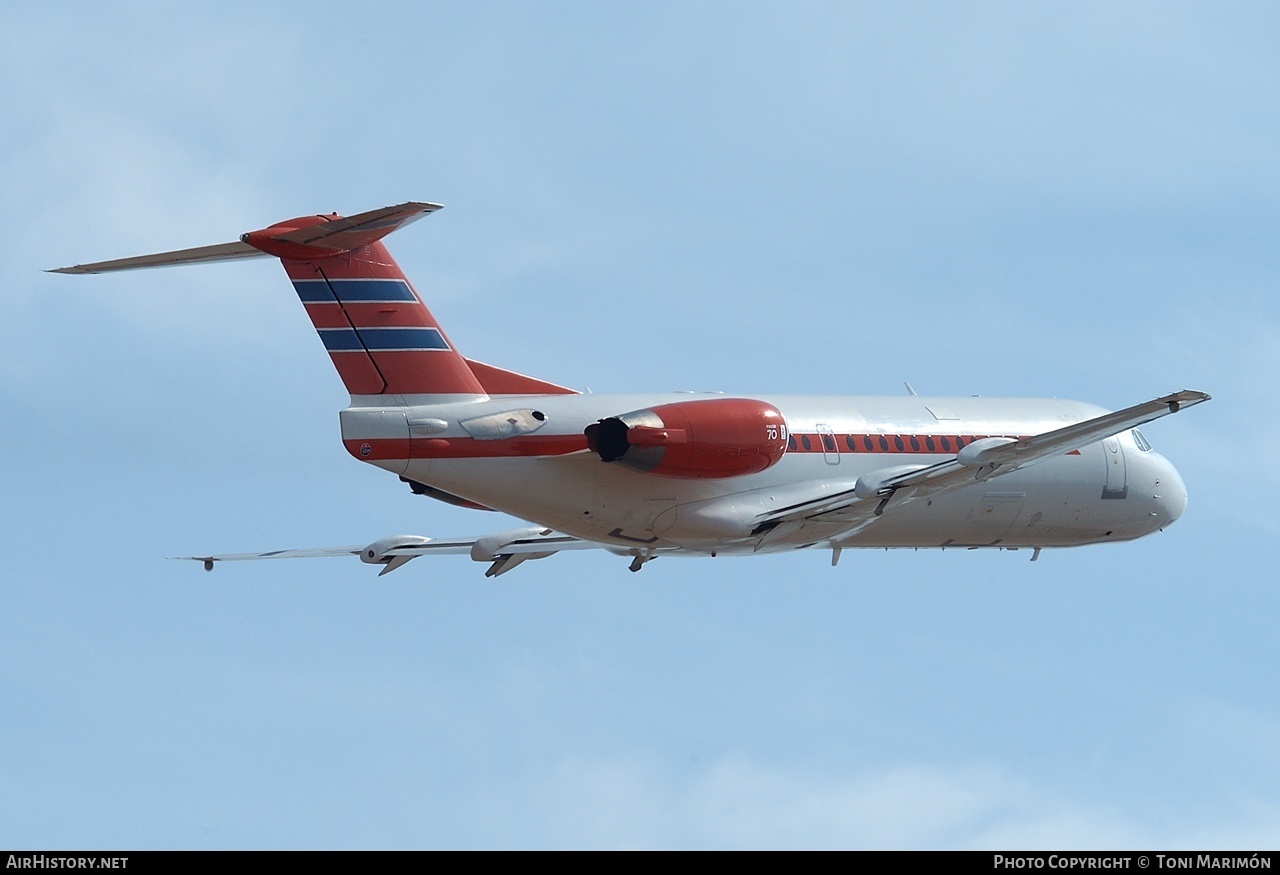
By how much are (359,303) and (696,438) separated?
5619mm

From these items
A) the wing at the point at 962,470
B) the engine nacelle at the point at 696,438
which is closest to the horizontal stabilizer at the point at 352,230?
the engine nacelle at the point at 696,438

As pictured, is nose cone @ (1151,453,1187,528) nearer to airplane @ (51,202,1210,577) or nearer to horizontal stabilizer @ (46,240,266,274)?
airplane @ (51,202,1210,577)

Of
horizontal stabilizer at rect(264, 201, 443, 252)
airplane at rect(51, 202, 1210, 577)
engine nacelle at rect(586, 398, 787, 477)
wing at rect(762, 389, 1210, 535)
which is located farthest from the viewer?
engine nacelle at rect(586, 398, 787, 477)

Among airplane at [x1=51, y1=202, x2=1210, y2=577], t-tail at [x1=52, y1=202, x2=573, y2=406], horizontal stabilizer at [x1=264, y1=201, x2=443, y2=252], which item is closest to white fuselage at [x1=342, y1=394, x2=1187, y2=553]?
airplane at [x1=51, y1=202, x2=1210, y2=577]

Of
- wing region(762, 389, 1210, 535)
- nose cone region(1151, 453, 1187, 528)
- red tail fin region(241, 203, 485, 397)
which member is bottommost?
wing region(762, 389, 1210, 535)

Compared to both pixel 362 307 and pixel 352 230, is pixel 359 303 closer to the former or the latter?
pixel 362 307

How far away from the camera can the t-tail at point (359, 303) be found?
2795cm

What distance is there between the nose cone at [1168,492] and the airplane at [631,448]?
2513mm

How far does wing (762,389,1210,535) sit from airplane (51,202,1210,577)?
42mm

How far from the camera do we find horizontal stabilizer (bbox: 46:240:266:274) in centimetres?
2755
